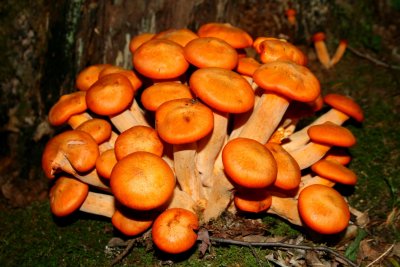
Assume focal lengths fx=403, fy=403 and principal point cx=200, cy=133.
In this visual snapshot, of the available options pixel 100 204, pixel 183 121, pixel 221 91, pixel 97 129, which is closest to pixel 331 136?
pixel 221 91

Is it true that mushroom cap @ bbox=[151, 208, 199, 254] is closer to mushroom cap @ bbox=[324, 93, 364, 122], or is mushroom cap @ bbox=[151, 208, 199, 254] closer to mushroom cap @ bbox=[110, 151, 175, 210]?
mushroom cap @ bbox=[110, 151, 175, 210]

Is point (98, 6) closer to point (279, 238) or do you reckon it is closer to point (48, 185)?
point (48, 185)

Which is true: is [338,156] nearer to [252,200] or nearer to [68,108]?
[252,200]

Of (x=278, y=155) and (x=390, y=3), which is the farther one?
(x=390, y=3)

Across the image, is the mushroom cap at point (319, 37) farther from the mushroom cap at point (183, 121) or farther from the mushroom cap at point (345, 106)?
the mushroom cap at point (183, 121)

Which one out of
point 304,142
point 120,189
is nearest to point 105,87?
point 120,189

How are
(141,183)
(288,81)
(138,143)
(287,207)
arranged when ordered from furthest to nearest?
1. (287,207)
2. (138,143)
3. (288,81)
4. (141,183)
